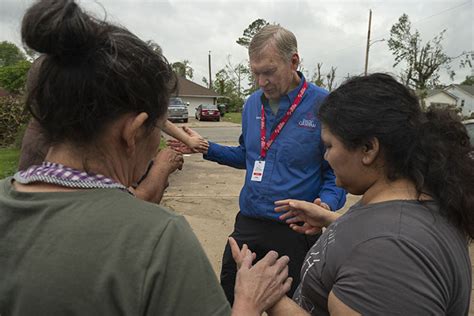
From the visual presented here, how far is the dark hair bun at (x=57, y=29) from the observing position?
88 cm

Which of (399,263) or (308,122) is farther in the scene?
(308,122)

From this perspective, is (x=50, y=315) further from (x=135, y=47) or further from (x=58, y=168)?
(x=135, y=47)

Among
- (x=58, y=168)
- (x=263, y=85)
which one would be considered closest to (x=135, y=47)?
(x=58, y=168)

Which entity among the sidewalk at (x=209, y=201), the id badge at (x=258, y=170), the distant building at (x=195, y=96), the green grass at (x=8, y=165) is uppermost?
the distant building at (x=195, y=96)

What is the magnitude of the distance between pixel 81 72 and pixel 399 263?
A: 40.2 inches

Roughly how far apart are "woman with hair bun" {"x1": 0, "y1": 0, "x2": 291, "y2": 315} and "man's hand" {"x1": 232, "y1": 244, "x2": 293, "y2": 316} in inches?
14.5

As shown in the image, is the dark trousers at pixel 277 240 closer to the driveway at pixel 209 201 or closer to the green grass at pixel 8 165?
the driveway at pixel 209 201

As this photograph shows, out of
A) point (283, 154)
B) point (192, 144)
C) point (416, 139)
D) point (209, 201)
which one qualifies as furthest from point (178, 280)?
point (209, 201)

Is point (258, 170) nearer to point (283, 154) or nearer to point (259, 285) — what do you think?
point (283, 154)

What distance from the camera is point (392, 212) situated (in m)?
1.27

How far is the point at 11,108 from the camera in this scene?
12914mm

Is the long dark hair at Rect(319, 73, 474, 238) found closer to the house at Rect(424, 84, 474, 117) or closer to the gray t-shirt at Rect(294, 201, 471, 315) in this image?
the gray t-shirt at Rect(294, 201, 471, 315)

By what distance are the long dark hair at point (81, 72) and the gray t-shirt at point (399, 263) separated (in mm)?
799

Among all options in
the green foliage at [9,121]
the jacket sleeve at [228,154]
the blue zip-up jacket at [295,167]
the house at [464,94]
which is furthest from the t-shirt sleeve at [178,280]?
the house at [464,94]
